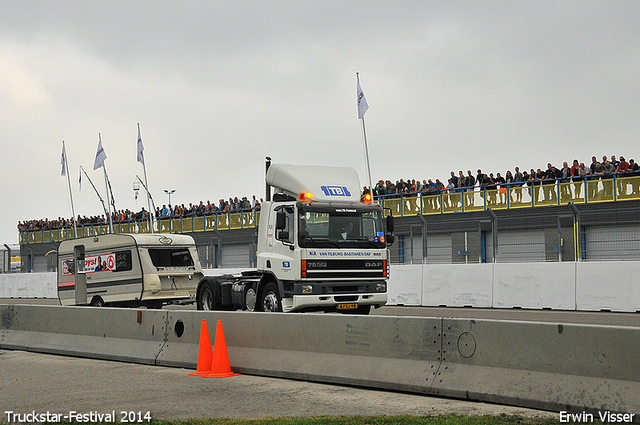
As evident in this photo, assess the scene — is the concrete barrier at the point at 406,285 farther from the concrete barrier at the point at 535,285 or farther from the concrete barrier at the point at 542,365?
the concrete barrier at the point at 542,365

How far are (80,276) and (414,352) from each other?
17.7 meters

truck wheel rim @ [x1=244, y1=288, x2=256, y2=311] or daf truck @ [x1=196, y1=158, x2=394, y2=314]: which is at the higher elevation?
daf truck @ [x1=196, y1=158, x2=394, y2=314]

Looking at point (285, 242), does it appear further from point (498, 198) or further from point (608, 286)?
point (498, 198)

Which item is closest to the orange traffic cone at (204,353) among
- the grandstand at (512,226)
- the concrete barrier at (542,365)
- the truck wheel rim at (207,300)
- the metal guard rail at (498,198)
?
the concrete barrier at (542,365)

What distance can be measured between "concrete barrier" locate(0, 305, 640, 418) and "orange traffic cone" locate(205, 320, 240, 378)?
0.85ft

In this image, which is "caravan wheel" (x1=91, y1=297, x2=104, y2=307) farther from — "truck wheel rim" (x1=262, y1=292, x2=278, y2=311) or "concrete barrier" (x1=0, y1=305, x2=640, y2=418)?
"concrete barrier" (x1=0, y1=305, x2=640, y2=418)

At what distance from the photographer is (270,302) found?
16172 millimetres

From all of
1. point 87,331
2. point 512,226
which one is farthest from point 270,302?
point 512,226

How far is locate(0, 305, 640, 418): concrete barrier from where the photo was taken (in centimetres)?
636

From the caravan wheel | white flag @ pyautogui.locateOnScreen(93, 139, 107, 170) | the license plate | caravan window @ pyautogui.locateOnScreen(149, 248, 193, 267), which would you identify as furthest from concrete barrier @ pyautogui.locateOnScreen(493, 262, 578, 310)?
white flag @ pyautogui.locateOnScreen(93, 139, 107, 170)

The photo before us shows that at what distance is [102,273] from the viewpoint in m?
22.2

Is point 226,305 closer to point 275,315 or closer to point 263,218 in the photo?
point 263,218

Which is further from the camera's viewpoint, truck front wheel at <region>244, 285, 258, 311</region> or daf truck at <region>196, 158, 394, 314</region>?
truck front wheel at <region>244, 285, 258, 311</region>

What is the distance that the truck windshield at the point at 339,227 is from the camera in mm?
15266
